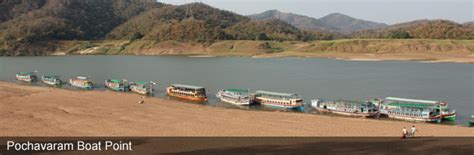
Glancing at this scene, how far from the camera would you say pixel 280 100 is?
5788 cm

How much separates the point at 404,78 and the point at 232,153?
234ft

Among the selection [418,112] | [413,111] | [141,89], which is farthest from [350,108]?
[141,89]

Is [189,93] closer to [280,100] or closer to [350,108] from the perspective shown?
[280,100]

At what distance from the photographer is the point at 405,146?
31.6m

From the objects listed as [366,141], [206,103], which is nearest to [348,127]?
[366,141]

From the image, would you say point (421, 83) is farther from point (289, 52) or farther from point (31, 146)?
point (289, 52)

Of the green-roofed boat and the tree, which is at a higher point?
the tree

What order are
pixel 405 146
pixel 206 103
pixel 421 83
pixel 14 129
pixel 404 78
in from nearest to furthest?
pixel 405 146 → pixel 14 129 → pixel 206 103 → pixel 421 83 → pixel 404 78

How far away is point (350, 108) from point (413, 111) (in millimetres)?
6619

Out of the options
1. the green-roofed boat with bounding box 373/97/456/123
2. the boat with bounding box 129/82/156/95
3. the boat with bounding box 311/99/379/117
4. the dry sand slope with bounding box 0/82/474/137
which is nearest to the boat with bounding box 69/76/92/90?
the boat with bounding box 129/82/156/95

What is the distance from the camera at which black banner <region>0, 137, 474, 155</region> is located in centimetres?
2912

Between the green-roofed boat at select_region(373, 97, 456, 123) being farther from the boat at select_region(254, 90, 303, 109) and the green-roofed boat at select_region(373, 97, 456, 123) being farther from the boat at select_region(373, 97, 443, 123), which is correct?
the boat at select_region(254, 90, 303, 109)

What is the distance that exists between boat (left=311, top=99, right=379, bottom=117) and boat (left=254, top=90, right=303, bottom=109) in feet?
8.19

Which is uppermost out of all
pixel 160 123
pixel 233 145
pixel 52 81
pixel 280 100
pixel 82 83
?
pixel 233 145
